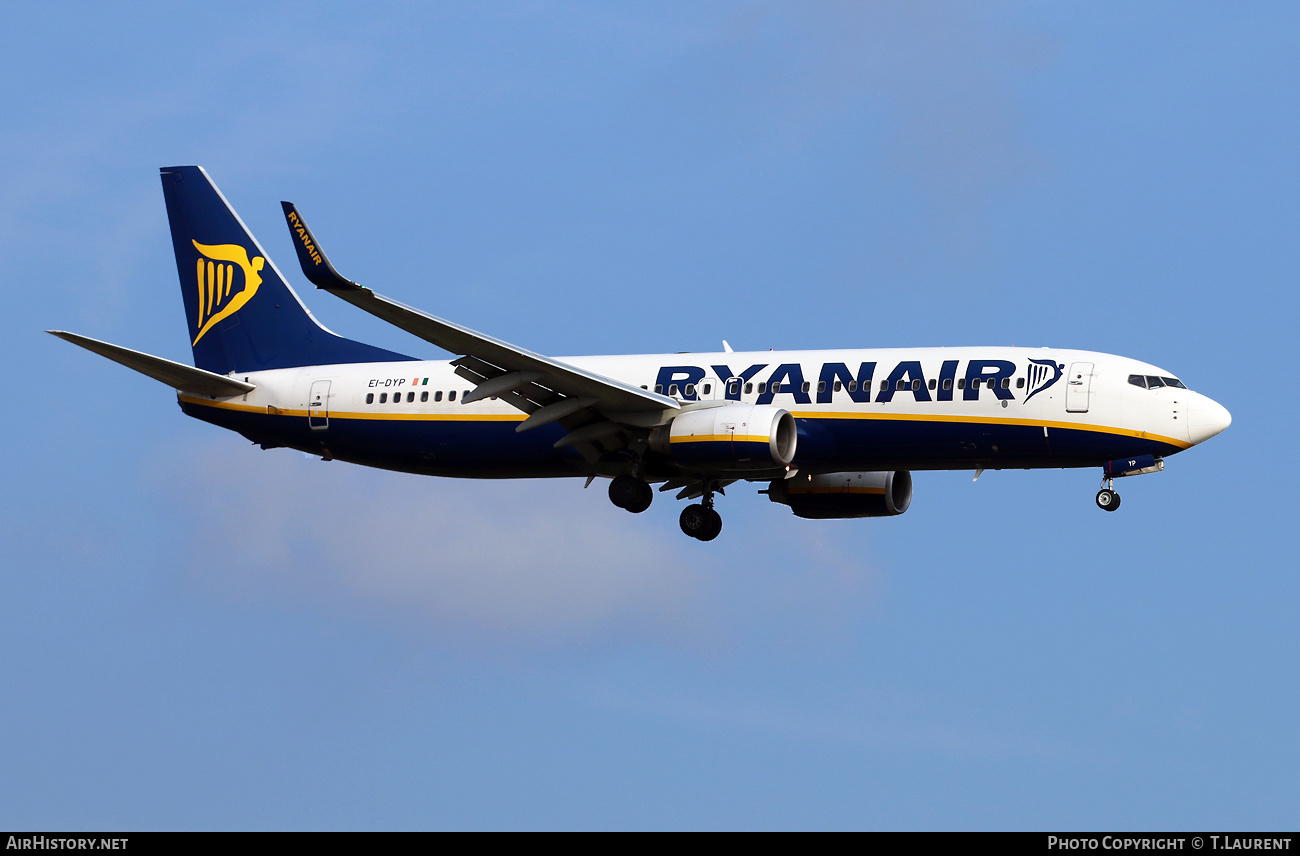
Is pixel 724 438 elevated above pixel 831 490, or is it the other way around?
pixel 831 490

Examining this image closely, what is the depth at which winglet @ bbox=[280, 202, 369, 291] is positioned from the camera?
39656 millimetres

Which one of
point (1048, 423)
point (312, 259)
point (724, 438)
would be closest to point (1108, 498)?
point (1048, 423)

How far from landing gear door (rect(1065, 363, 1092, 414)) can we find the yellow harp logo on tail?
25.6 meters

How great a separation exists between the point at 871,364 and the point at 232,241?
863 inches

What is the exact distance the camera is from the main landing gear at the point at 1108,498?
45.7 metres

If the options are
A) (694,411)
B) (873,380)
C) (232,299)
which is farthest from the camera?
(232,299)

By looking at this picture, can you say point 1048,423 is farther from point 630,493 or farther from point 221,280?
point 221,280

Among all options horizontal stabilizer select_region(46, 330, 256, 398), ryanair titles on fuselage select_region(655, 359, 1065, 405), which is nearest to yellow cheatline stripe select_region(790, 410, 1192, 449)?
ryanair titles on fuselage select_region(655, 359, 1065, 405)

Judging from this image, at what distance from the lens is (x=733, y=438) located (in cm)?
4522

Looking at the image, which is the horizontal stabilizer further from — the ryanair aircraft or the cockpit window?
the cockpit window

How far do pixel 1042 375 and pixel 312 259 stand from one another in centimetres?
1886

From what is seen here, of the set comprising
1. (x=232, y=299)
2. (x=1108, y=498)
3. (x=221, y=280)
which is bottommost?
(x=1108, y=498)
